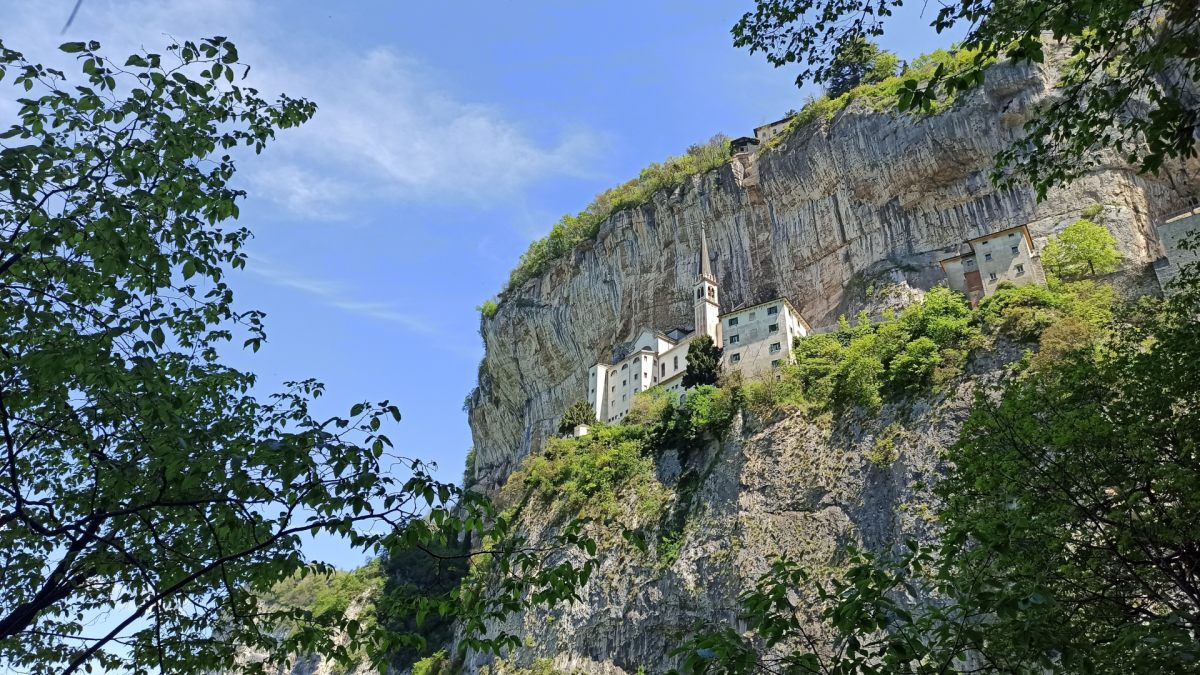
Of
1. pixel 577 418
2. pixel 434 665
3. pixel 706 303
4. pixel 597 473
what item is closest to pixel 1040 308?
pixel 597 473

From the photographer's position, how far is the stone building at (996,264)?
40.8 meters

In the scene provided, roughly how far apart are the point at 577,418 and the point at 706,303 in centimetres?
1068

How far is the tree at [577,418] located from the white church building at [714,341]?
5.76 feet

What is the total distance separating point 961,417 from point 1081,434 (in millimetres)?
15765

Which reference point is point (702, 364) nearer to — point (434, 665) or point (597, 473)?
point (597, 473)

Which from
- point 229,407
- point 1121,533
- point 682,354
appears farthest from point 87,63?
point 682,354

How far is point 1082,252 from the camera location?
39.5 m

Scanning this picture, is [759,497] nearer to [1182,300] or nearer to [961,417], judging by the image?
[961,417]

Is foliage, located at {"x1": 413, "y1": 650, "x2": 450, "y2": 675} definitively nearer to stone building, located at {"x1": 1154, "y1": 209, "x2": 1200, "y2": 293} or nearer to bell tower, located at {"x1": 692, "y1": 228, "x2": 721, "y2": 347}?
bell tower, located at {"x1": 692, "y1": 228, "x2": 721, "y2": 347}

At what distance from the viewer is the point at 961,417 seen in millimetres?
28891

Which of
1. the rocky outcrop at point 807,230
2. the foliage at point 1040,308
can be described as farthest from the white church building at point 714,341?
the foliage at point 1040,308

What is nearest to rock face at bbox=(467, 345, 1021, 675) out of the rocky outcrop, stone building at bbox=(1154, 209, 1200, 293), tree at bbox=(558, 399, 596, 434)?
stone building at bbox=(1154, 209, 1200, 293)

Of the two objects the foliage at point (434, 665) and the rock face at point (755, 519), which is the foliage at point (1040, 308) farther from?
the foliage at point (434, 665)

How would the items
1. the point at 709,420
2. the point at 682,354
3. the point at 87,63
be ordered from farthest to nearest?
1. the point at 682,354
2. the point at 709,420
3. the point at 87,63
